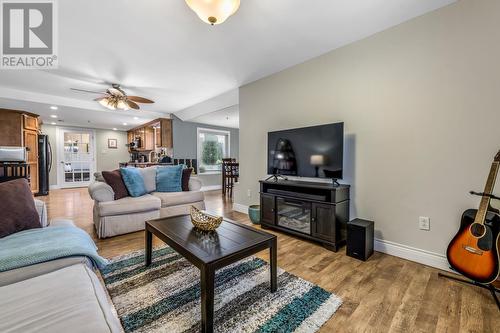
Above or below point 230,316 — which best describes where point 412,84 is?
above

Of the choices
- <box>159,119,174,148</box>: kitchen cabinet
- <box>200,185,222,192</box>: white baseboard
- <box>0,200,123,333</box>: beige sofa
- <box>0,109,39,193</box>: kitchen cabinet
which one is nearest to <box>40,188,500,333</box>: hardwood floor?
<box>0,200,123,333</box>: beige sofa

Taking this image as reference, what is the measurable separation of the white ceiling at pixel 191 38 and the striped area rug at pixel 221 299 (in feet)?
7.81


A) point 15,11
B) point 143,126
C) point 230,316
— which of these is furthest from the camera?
point 143,126

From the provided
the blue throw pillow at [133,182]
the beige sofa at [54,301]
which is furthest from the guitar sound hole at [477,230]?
the blue throw pillow at [133,182]

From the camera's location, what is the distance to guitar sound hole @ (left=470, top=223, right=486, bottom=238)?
62.4 inches

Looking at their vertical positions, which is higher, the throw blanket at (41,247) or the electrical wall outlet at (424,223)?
the throw blanket at (41,247)

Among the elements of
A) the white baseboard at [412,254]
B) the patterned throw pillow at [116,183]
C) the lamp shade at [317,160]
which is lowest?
the white baseboard at [412,254]

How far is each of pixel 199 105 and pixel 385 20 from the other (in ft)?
13.5

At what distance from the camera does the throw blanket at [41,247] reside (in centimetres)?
112

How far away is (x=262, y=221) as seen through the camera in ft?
10.5

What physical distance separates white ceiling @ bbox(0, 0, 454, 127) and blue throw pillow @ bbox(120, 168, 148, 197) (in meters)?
1.54

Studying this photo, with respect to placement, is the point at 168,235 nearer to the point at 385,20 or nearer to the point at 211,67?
the point at 211,67

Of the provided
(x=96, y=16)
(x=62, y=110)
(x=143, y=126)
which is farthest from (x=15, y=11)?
(x=143, y=126)

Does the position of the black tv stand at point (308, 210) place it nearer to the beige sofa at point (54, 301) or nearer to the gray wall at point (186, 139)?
the beige sofa at point (54, 301)
